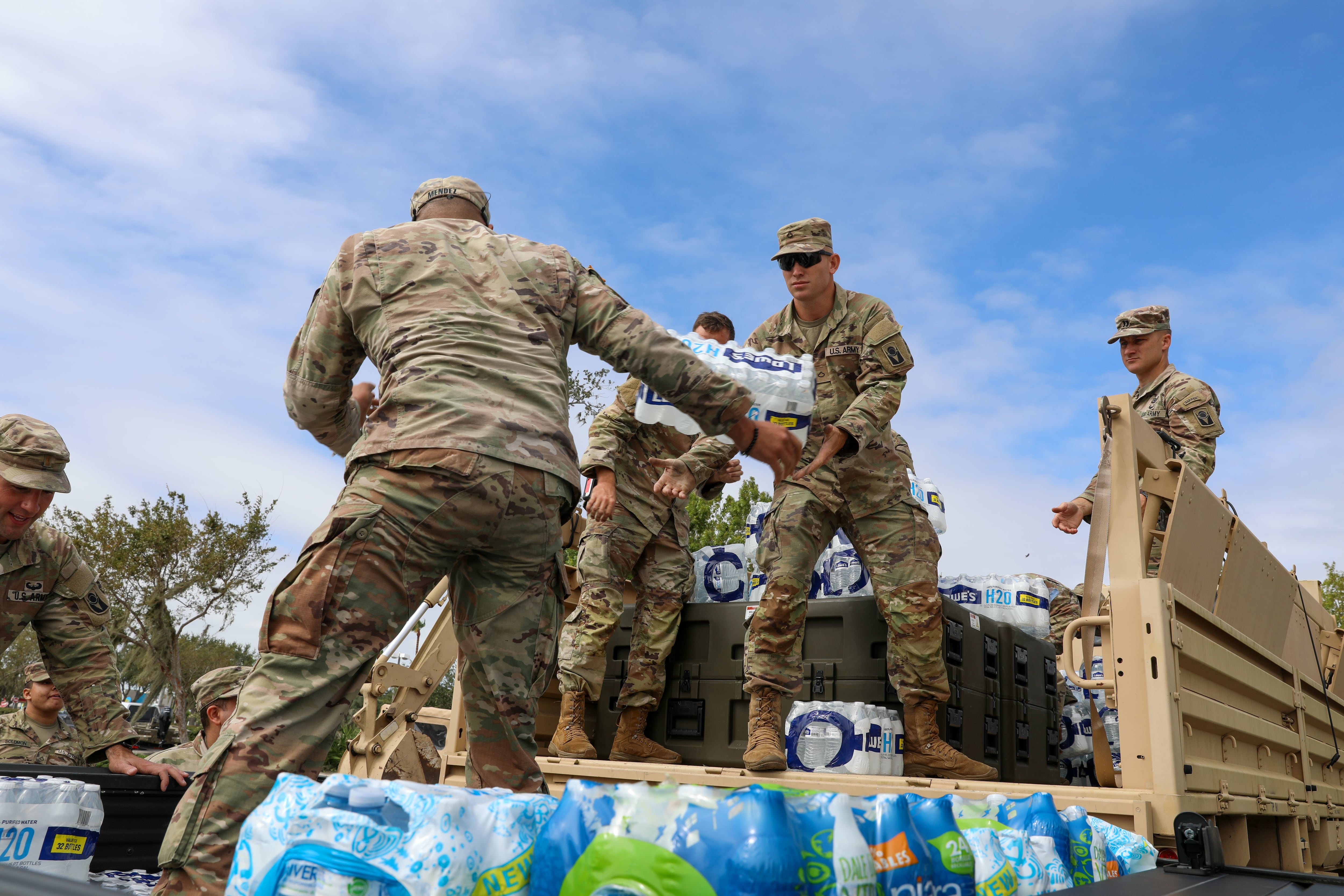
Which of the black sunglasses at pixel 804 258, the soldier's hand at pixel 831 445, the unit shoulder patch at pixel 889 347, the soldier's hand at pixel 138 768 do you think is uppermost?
the black sunglasses at pixel 804 258

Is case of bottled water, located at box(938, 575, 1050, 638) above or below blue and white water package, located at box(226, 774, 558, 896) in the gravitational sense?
above

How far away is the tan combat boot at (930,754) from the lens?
11.5 feet

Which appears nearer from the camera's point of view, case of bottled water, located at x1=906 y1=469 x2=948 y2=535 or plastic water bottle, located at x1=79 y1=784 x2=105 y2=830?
plastic water bottle, located at x1=79 y1=784 x2=105 y2=830

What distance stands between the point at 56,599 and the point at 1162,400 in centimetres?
452

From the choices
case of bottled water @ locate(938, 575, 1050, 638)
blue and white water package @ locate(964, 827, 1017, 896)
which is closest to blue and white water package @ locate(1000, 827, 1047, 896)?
blue and white water package @ locate(964, 827, 1017, 896)

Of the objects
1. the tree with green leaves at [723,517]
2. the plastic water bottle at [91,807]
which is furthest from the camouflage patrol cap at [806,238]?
the tree with green leaves at [723,517]

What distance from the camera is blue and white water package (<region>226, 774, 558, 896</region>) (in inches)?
44.4

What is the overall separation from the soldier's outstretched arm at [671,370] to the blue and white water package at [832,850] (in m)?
1.25

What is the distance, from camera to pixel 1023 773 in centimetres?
432

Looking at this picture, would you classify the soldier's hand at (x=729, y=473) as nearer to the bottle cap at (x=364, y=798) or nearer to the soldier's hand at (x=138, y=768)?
the soldier's hand at (x=138, y=768)

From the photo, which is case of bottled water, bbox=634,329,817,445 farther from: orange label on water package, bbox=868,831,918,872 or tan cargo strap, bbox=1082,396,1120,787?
orange label on water package, bbox=868,831,918,872

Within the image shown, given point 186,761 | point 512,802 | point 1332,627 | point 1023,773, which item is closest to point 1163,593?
point 1023,773

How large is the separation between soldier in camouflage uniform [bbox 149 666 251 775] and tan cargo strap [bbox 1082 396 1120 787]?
3.65 meters

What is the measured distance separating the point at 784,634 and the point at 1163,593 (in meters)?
1.35
